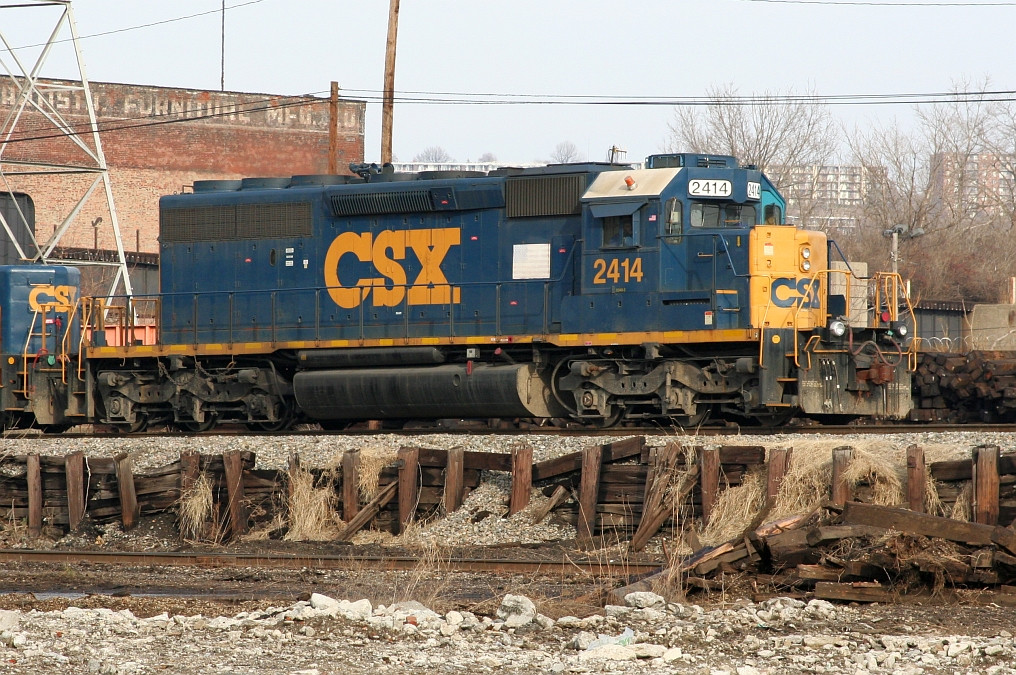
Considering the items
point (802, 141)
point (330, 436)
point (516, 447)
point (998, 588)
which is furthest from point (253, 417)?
point (802, 141)

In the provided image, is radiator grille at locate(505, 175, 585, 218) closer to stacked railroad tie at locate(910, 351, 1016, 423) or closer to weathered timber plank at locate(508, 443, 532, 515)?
weathered timber plank at locate(508, 443, 532, 515)

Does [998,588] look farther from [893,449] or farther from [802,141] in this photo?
[802,141]

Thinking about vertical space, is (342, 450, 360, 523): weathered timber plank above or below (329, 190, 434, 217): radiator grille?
below

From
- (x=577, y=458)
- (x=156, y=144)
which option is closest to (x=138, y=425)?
(x=577, y=458)

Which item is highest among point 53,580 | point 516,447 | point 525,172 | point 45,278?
point 525,172

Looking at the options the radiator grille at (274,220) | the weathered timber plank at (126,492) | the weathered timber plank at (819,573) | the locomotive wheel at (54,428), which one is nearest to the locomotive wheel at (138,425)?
the locomotive wheel at (54,428)

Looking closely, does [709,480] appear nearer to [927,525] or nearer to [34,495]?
[927,525]

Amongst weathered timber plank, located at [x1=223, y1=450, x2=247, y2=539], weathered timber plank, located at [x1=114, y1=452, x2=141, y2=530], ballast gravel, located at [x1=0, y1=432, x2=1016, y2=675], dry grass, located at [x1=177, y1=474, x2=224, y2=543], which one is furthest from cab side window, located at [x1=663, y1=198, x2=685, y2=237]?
ballast gravel, located at [x1=0, y1=432, x2=1016, y2=675]

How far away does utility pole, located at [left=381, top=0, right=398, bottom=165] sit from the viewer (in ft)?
84.4

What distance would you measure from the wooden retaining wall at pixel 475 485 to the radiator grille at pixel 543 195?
473cm

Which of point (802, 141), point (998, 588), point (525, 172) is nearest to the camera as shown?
point (998, 588)

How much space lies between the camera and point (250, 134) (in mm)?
49469

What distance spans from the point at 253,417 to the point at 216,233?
290 centimetres

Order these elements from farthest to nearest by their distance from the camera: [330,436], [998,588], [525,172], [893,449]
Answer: [525,172], [330,436], [893,449], [998,588]
